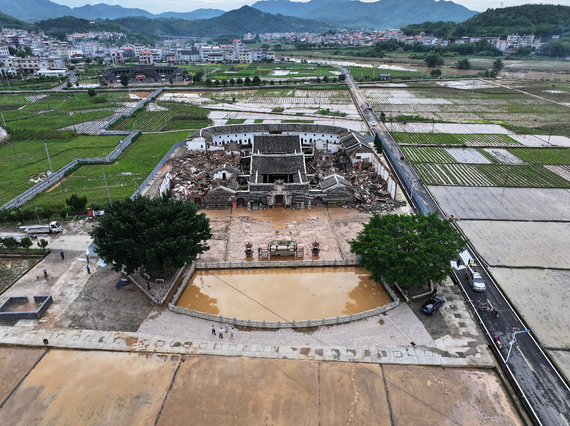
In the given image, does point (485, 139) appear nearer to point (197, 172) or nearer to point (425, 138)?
point (425, 138)

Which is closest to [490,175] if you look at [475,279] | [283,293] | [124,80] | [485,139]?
[485,139]

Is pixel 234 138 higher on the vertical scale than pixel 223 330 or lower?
higher

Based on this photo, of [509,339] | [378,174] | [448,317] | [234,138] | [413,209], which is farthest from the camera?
[234,138]

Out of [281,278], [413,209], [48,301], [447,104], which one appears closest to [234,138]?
[413,209]

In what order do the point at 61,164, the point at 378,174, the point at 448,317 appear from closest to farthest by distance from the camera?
the point at 448,317
the point at 378,174
the point at 61,164

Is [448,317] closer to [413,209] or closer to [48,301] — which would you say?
[413,209]

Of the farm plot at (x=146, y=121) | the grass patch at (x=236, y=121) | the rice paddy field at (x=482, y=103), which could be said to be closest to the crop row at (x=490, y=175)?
the rice paddy field at (x=482, y=103)

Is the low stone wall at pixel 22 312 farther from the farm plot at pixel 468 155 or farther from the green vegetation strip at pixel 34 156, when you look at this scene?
the farm plot at pixel 468 155
